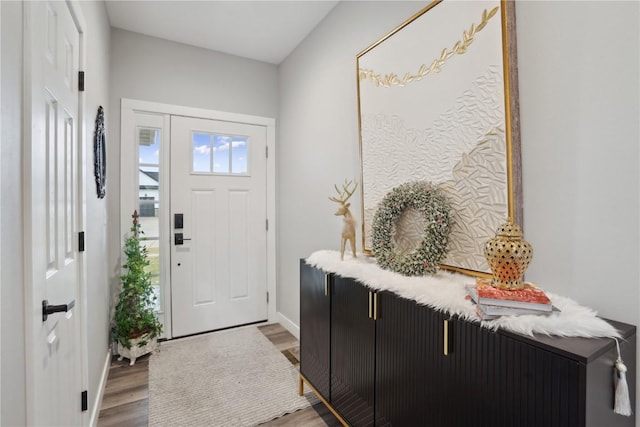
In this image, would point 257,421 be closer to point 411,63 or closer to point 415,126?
point 415,126

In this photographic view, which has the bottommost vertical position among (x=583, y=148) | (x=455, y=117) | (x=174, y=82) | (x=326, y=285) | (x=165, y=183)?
(x=326, y=285)

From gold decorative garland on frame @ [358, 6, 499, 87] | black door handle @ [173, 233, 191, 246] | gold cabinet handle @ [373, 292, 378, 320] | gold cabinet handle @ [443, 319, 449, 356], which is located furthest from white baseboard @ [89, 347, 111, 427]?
gold decorative garland on frame @ [358, 6, 499, 87]

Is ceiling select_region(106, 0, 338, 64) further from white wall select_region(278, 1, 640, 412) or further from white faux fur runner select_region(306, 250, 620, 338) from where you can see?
white faux fur runner select_region(306, 250, 620, 338)

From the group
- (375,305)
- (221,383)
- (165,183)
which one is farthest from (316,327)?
(165,183)

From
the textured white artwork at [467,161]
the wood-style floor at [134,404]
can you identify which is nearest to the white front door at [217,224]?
the wood-style floor at [134,404]

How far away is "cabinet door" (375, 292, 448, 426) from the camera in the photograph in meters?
1.16

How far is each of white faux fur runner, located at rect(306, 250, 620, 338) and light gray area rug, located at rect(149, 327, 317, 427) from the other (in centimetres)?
101

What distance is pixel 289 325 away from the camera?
3.23m

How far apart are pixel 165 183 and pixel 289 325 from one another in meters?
1.85

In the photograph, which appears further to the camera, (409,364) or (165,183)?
(165,183)

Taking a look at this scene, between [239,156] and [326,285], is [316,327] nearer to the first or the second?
[326,285]

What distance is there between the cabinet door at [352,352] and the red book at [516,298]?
575mm

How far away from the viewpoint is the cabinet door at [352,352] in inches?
59.3

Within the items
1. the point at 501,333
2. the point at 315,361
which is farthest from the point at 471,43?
the point at 315,361
